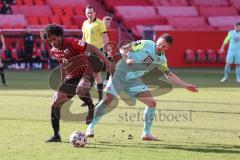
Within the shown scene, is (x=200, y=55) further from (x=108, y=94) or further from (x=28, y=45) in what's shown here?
(x=108, y=94)

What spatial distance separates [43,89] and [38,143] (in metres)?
9.26

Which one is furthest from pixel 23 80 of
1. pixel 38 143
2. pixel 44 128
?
pixel 38 143

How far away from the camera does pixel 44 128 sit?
11219 mm

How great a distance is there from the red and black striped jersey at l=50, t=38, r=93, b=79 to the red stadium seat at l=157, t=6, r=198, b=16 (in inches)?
949

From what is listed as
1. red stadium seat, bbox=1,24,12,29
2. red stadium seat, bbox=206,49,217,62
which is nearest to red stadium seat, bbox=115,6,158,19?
red stadium seat, bbox=206,49,217,62

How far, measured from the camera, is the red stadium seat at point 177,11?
34094 millimetres

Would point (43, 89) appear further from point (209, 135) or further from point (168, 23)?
point (168, 23)

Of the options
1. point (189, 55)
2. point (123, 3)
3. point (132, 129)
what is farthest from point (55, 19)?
point (132, 129)

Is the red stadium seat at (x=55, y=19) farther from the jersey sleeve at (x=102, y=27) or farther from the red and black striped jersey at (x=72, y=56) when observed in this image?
the red and black striped jersey at (x=72, y=56)

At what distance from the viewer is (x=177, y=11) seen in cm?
3438

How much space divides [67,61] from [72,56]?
0.12 metres

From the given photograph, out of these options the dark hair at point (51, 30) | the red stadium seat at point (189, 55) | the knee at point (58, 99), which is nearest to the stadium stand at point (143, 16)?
the red stadium seat at point (189, 55)

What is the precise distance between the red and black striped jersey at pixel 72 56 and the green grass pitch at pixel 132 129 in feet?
3.46

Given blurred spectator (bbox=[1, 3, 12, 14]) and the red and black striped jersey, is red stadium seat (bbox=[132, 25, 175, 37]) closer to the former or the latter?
blurred spectator (bbox=[1, 3, 12, 14])
